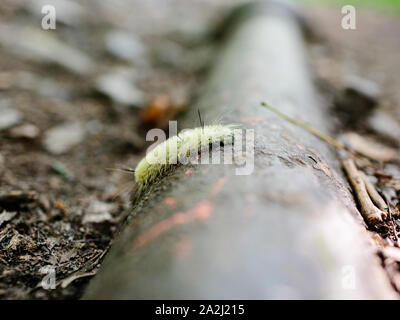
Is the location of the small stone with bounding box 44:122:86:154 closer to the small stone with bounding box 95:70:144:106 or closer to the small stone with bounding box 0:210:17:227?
the small stone with bounding box 95:70:144:106

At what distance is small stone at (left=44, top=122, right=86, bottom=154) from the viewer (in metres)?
2.78

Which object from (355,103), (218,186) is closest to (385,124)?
(355,103)

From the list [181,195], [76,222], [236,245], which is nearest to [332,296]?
[236,245]

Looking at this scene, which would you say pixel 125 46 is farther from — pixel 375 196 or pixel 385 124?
pixel 375 196

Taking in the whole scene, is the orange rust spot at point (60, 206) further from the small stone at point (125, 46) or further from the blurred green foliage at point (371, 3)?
the blurred green foliage at point (371, 3)

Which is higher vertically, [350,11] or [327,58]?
[350,11]

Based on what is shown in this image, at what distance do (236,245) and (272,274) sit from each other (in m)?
0.13

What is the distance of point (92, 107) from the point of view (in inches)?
133

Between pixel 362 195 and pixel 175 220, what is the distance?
3.58 ft

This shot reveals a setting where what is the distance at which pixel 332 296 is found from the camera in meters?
0.90

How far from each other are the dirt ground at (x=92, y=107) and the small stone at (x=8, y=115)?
0.05 ft

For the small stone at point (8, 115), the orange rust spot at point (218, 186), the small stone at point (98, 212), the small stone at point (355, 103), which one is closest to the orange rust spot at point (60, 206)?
the small stone at point (98, 212)

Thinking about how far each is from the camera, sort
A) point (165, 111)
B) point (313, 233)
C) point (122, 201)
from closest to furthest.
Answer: point (313, 233) < point (122, 201) < point (165, 111)
